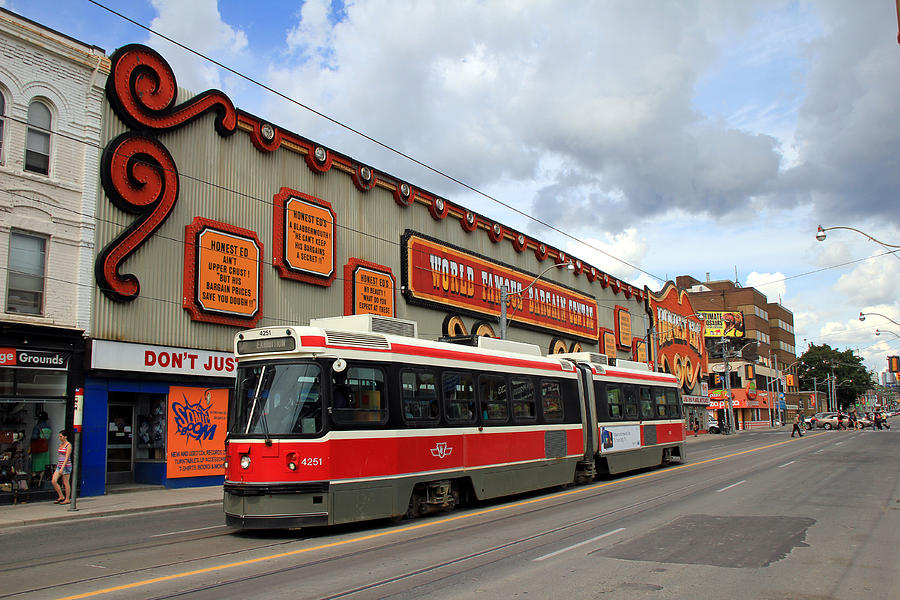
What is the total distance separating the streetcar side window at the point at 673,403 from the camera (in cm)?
2478

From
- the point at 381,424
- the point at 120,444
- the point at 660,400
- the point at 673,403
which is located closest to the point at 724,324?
the point at 673,403

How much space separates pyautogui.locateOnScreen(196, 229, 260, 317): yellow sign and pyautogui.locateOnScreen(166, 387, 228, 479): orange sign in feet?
8.51

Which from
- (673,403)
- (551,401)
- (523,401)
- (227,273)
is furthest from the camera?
(673,403)

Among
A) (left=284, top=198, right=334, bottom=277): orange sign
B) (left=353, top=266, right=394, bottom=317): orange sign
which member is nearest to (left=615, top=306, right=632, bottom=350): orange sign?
(left=353, top=266, right=394, bottom=317): orange sign

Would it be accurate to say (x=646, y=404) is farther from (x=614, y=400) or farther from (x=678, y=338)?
(x=678, y=338)

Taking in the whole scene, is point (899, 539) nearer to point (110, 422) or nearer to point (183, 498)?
point (183, 498)

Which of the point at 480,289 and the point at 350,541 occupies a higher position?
the point at 480,289

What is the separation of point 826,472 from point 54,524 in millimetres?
20068

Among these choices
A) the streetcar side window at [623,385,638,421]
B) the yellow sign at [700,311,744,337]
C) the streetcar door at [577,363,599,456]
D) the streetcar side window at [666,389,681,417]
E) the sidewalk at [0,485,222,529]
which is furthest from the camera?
the yellow sign at [700,311,744,337]

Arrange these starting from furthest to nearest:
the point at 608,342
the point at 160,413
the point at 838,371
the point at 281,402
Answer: the point at 838,371
the point at 608,342
the point at 160,413
the point at 281,402

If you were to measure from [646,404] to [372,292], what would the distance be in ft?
36.1

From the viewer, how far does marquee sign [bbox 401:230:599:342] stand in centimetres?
3052

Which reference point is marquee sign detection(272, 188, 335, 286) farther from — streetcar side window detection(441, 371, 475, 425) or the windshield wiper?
the windshield wiper

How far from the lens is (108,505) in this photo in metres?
16.5
